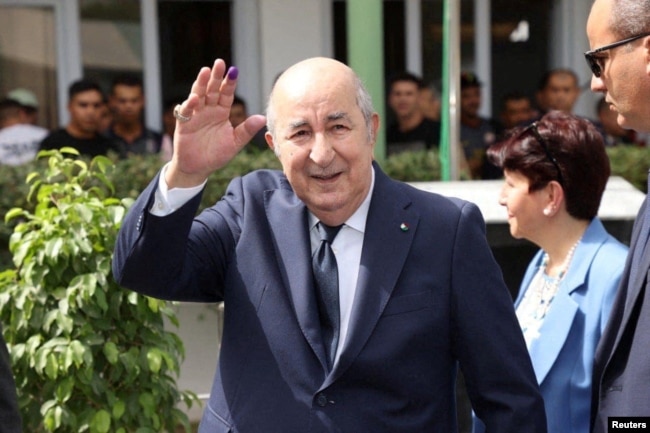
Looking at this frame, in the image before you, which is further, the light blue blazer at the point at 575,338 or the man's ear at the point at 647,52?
the light blue blazer at the point at 575,338

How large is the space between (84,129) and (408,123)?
8.25ft

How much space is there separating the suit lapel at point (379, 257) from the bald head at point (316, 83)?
0.18 metres

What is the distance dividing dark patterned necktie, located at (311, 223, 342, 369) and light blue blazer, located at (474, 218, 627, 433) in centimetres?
65

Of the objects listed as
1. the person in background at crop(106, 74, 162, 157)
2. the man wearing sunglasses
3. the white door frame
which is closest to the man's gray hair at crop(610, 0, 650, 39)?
the man wearing sunglasses

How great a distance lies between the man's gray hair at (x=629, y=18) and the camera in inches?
99.5

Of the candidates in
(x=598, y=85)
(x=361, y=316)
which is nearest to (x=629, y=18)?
(x=598, y=85)

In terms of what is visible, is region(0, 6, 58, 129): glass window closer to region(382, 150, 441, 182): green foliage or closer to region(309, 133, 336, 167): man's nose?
region(382, 150, 441, 182): green foliage

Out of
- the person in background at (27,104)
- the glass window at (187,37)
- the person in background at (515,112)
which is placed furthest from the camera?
the glass window at (187,37)

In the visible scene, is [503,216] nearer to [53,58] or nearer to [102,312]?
[102,312]

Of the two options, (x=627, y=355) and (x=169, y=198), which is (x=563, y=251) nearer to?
(x=627, y=355)

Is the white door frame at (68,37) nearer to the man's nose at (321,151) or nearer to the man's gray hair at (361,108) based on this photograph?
the man's gray hair at (361,108)

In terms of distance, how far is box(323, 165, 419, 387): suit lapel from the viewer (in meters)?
2.71

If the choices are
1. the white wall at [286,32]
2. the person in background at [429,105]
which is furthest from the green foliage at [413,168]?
the white wall at [286,32]

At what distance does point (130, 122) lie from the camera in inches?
359
